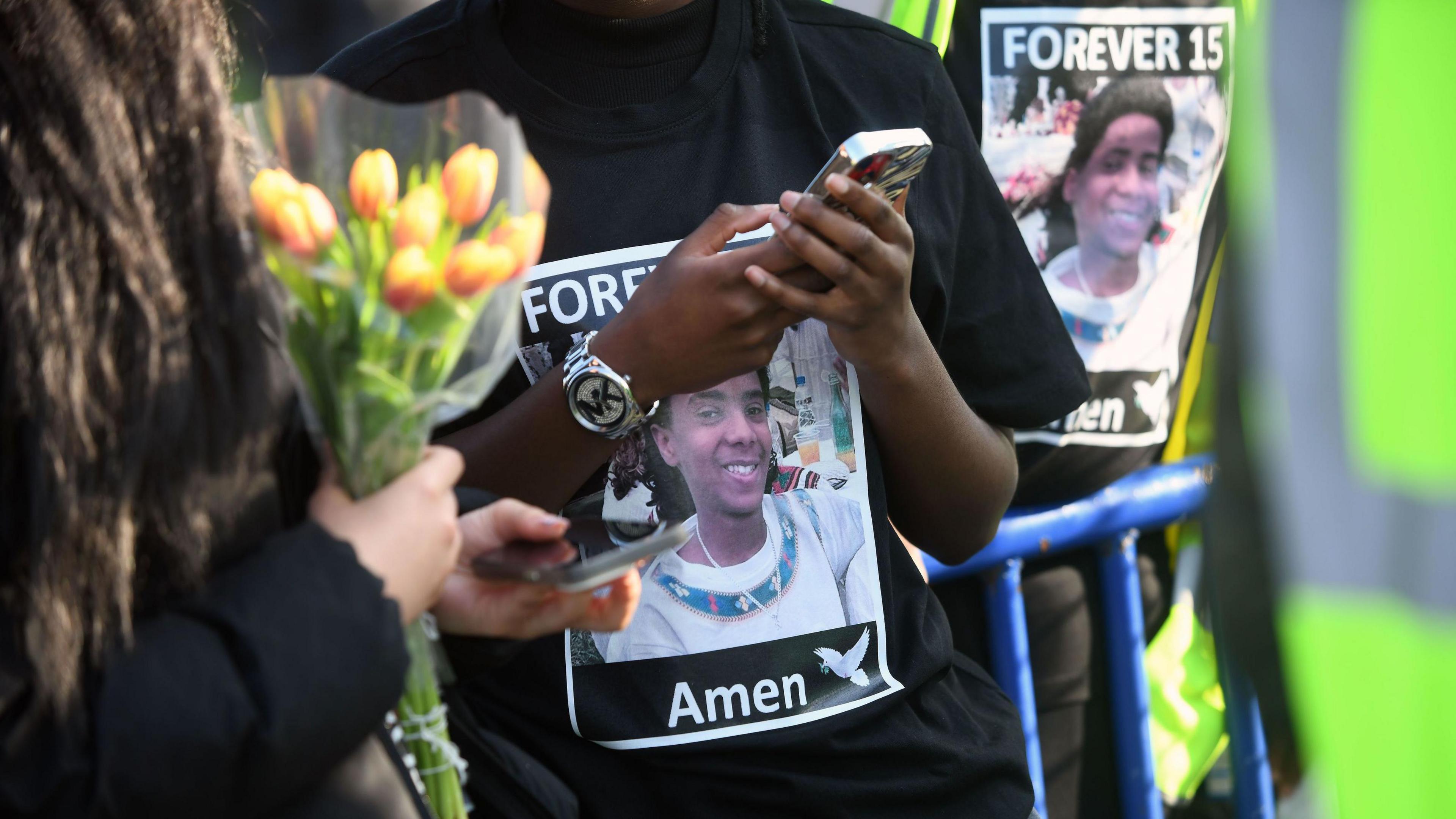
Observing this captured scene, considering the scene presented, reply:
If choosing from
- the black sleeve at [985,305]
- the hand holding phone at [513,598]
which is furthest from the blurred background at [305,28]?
the hand holding phone at [513,598]

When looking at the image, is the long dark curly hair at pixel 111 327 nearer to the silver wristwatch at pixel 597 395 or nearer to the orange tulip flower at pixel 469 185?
the orange tulip flower at pixel 469 185

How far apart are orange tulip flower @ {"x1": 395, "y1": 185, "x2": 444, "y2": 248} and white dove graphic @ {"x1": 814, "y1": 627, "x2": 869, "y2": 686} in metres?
0.67

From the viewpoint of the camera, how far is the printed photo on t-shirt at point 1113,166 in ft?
7.51

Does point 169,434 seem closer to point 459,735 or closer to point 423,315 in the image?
point 423,315

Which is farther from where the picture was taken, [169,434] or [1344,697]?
[169,434]

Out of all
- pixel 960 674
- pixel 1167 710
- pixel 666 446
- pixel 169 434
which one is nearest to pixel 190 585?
pixel 169 434

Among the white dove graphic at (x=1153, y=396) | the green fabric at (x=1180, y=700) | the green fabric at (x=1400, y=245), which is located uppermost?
the green fabric at (x=1400, y=245)

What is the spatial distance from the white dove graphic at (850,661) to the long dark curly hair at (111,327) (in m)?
0.67

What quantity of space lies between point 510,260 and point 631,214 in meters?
0.46

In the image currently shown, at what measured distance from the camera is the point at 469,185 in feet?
3.14

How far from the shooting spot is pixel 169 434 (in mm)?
850

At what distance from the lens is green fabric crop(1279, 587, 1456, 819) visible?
2.21 ft

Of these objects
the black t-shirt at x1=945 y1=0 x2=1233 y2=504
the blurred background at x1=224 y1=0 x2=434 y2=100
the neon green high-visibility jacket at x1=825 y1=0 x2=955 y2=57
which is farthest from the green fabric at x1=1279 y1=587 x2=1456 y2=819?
the blurred background at x1=224 y1=0 x2=434 y2=100

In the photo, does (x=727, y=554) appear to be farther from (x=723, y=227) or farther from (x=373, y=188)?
(x=373, y=188)
